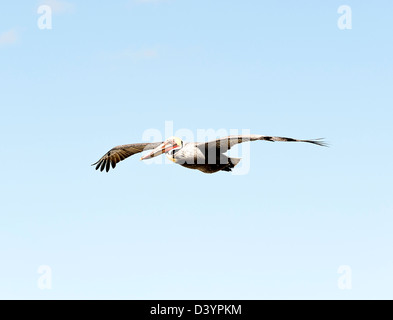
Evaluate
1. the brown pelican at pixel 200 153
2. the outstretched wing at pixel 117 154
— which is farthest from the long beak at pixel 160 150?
the outstretched wing at pixel 117 154

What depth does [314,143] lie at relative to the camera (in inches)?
583

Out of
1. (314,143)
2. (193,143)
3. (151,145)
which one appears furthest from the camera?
(151,145)

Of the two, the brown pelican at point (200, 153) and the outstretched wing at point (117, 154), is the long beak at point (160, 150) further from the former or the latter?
the outstretched wing at point (117, 154)

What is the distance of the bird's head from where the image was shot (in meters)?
17.2

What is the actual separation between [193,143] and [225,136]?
1424 mm

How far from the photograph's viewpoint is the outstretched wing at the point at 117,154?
20.5m

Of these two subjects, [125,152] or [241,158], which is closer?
[241,158]

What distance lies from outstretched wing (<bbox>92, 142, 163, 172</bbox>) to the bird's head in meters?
2.97

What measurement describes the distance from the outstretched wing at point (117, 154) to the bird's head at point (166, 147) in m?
2.97

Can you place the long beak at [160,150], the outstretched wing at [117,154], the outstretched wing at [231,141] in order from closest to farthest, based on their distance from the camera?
the outstretched wing at [231,141] < the long beak at [160,150] < the outstretched wing at [117,154]

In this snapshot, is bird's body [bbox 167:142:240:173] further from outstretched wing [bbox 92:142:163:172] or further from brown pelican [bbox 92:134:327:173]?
outstretched wing [bbox 92:142:163:172]

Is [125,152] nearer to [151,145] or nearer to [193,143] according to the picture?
[151,145]
